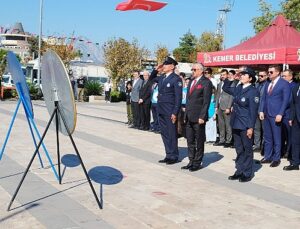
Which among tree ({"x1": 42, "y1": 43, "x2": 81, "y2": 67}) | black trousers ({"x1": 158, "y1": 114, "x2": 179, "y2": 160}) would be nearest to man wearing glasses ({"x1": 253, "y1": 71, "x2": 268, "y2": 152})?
black trousers ({"x1": 158, "y1": 114, "x2": 179, "y2": 160})

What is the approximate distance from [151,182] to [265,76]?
462cm

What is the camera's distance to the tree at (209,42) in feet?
197

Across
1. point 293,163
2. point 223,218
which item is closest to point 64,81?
point 223,218

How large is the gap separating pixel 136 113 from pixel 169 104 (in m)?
6.06

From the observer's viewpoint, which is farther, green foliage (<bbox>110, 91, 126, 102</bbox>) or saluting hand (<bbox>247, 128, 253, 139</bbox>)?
green foliage (<bbox>110, 91, 126, 102</bbox>)

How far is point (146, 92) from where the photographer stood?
1396 cm

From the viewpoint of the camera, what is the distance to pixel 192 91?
322 inches

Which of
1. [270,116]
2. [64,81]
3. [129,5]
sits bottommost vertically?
[270,116]

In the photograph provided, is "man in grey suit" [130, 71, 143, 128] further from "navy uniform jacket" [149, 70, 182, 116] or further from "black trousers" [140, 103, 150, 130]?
"navy uniform jacket" [149, 70, 182, 116]

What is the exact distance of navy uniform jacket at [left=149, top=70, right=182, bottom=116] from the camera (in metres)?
8.53

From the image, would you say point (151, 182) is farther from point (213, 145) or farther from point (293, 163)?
point (213, 145)

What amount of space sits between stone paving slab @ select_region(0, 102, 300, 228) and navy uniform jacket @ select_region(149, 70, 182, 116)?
100 cm

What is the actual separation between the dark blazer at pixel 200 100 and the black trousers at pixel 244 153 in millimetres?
667

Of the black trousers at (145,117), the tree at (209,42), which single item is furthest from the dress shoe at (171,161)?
the tree at (209,42)
